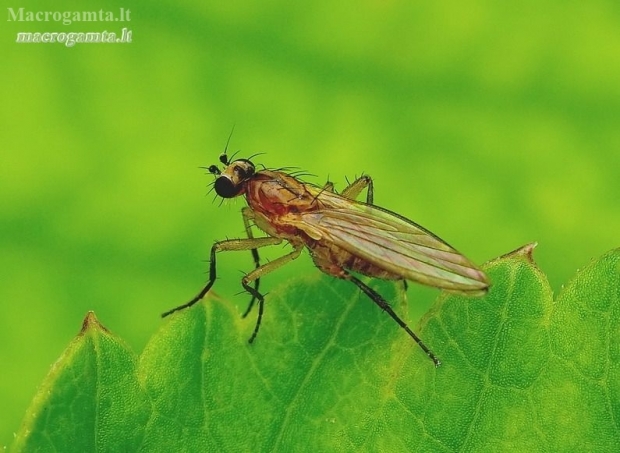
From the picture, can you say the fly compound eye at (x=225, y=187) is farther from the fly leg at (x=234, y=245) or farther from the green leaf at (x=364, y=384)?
the green leaf at (x=364, y=384)

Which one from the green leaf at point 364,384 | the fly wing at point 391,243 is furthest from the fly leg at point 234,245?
the green leaf at point 364,384

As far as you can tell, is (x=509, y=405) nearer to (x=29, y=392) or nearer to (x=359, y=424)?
(x=359, y=424)

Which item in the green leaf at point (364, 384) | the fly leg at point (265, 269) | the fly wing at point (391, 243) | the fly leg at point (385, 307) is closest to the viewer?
the green leaf at point (364, 384)

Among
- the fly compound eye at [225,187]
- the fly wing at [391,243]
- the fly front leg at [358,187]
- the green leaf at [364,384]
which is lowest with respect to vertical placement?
the green leaf at [364,384]

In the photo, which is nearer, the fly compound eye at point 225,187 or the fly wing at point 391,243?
the fly wing at point 391,243

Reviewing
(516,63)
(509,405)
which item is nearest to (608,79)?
(516,63)

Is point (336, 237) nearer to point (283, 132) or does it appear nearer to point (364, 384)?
point (283, 132)

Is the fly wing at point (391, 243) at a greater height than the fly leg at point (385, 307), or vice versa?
the fly wing at point (391, 243)
